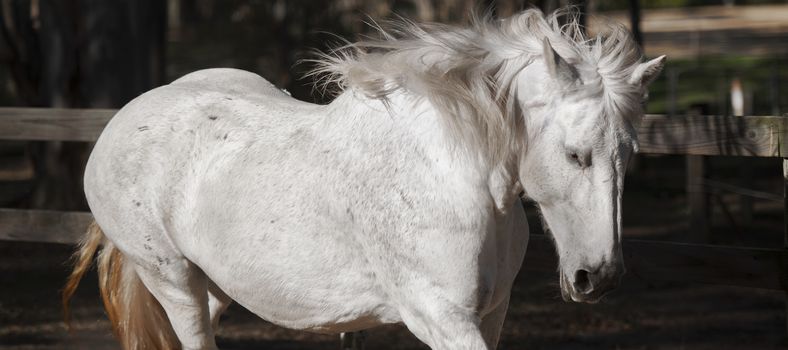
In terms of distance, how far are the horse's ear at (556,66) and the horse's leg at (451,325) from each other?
71 cm

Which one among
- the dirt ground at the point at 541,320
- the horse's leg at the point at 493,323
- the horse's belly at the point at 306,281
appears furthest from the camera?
the dirt ground at the point at 541,320

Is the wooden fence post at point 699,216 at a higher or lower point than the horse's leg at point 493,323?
lower

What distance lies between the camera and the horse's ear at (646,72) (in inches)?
106

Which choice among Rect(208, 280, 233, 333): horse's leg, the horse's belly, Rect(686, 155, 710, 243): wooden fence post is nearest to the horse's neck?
the horse's belly

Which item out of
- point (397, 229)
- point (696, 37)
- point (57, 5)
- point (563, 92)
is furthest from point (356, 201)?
point (696, 37)

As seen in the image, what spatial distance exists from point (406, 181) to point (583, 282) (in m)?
0.59

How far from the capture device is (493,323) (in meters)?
3.16

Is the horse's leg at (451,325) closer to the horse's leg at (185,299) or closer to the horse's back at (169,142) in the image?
the horse's back at (169,142)

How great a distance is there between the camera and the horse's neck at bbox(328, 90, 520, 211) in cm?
280

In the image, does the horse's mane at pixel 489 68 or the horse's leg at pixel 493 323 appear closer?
the horse's mane at pixel 489 68

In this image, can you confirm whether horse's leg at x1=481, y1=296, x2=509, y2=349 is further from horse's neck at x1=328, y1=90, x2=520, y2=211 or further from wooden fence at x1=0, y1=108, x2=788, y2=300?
wooden fence at x1=0, y1=108, x2=788, y2=300

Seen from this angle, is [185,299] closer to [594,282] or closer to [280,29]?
[594,282]

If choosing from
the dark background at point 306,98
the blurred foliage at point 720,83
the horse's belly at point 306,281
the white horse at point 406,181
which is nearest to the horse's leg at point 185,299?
the white horse at point 406,181

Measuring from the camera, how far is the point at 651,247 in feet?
15.0
